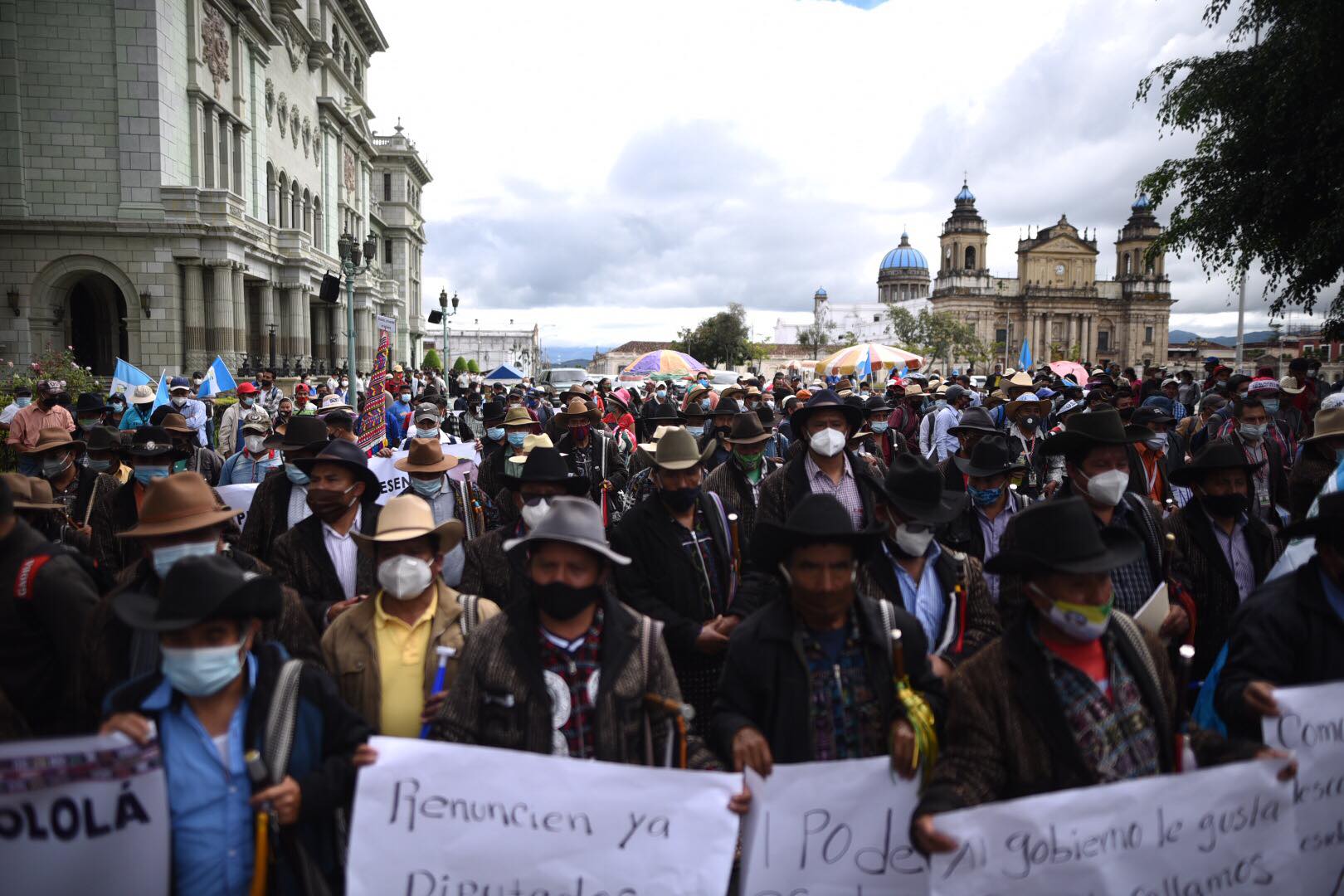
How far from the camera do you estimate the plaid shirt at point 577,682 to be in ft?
10.9

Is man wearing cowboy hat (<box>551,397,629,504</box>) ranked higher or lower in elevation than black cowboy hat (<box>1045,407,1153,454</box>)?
lower

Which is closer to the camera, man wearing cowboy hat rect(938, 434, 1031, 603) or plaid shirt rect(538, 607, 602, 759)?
plaid shirt rect(538, 607, 602, 759)

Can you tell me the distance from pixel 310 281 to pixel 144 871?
4211 cm

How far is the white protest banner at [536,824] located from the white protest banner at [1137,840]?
81cm

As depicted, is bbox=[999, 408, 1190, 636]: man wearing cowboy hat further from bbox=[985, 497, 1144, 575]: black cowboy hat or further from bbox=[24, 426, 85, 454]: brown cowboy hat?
bbox=[24, 426, 85, 454]: brown cowboy hat

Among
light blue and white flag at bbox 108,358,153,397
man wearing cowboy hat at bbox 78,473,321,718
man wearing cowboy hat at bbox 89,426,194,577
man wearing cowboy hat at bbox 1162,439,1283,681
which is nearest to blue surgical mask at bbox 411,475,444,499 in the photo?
man wearing cowboy hat at bbox 89,426,194,577

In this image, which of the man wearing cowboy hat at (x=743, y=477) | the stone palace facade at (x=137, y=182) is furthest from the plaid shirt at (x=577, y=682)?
the stone palace facade at (x=137, y=182)

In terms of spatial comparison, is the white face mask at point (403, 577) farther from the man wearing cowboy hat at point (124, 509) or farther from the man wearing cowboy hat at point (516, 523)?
the man wearing cowboy hat at point (124, 509)

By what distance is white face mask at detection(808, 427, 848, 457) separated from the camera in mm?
5840

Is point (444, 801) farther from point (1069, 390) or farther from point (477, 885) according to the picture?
point (1069, 390)

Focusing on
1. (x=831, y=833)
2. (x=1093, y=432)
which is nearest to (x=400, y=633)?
(x=831, y=833)

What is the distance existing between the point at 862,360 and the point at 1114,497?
16354 mm

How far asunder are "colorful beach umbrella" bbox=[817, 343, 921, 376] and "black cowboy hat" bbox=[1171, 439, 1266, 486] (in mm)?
15720

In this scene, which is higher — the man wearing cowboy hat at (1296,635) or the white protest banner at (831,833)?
the man wearing cowboy hat at (1296,635)
